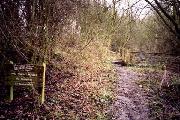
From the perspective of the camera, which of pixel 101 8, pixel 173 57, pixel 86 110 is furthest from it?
pixel 101 8

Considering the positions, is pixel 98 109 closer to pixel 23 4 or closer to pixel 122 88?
pixel 122 88

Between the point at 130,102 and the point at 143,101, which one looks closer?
the point at 130,102

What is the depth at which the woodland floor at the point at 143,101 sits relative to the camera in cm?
1052

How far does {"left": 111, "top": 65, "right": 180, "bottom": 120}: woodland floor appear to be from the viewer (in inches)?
414

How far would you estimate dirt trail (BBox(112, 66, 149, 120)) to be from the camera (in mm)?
10422

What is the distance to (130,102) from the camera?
12.0 meters

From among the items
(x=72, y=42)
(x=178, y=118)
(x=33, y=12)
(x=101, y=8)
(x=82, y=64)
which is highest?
(x=101, y=8)

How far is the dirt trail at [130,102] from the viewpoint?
34.2 feet

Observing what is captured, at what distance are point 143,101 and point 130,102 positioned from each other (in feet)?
2.02

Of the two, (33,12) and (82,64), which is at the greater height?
(33,12)

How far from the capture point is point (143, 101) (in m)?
12.2

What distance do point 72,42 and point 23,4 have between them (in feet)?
14.5

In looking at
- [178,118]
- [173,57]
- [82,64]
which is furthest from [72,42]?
[173,57]

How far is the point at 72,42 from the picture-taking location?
16359mm
